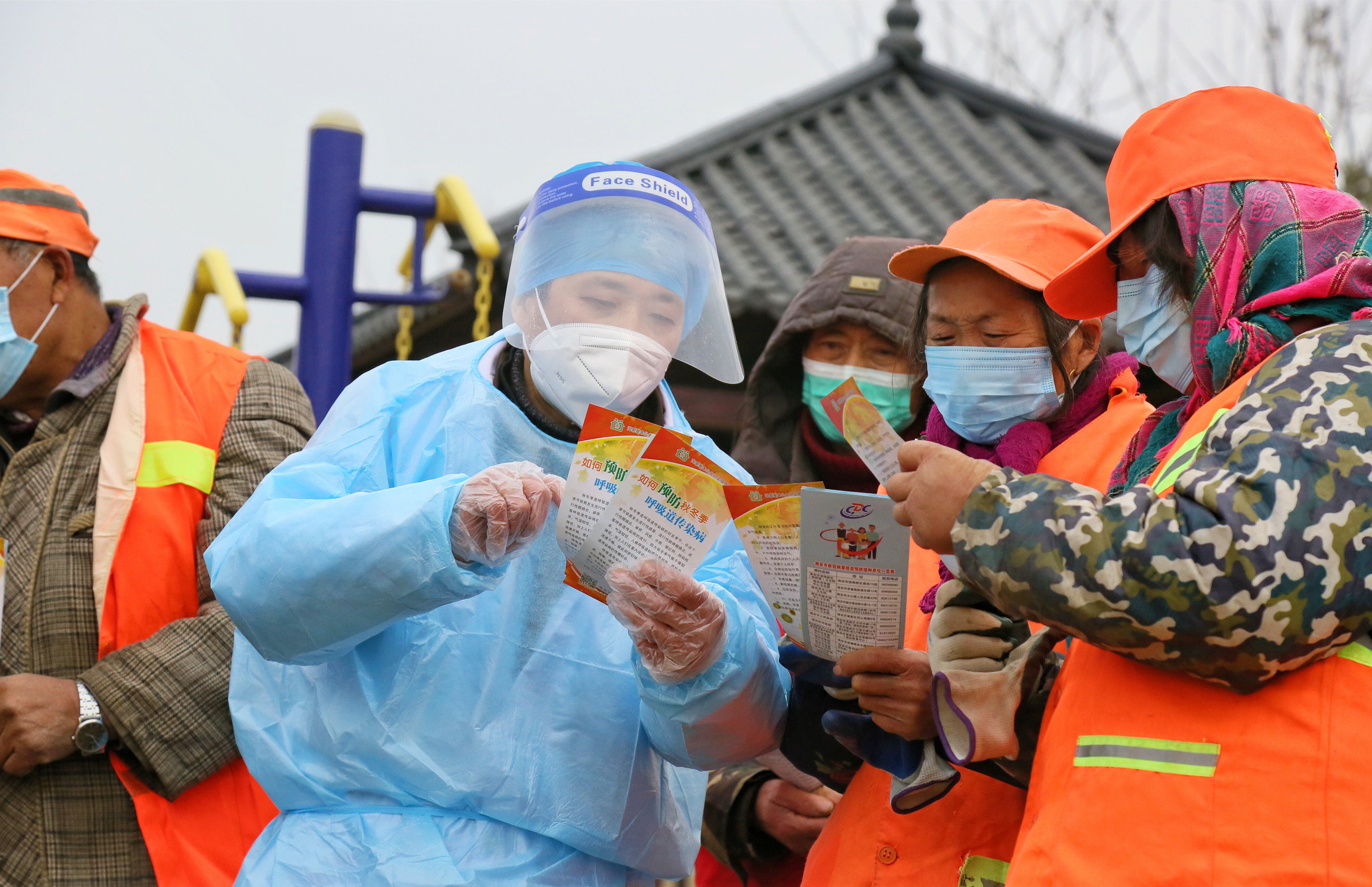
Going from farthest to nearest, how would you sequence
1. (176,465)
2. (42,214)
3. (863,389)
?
(863,389) → (42,214) → (176,465)

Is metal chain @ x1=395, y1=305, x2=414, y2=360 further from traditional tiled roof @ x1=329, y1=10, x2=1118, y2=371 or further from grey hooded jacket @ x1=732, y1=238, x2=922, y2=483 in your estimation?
grey hooded jacket @ x1=732, y1=238, x2=922, y2=483

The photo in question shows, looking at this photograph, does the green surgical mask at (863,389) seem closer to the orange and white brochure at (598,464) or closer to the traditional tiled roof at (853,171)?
the orange and white brochure at (598,464)

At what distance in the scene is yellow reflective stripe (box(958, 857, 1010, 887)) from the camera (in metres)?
2.10

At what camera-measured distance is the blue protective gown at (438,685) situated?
2062 mm

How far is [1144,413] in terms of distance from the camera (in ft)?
8.04

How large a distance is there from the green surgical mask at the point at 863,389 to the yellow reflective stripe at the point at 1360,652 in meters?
1.85

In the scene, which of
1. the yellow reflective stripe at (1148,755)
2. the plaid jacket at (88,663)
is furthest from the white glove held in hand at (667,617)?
the plaid jacket at (88,663)

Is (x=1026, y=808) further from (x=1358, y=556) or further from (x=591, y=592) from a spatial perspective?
(x=591, y=592)

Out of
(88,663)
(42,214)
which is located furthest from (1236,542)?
(42,214)

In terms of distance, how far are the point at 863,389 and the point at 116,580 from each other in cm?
188

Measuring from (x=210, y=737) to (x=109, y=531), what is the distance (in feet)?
1.72

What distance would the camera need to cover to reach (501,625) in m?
2.25

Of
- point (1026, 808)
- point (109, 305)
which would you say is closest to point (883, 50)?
point (109, 305)

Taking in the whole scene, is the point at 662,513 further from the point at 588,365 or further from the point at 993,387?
the point at 993,387
